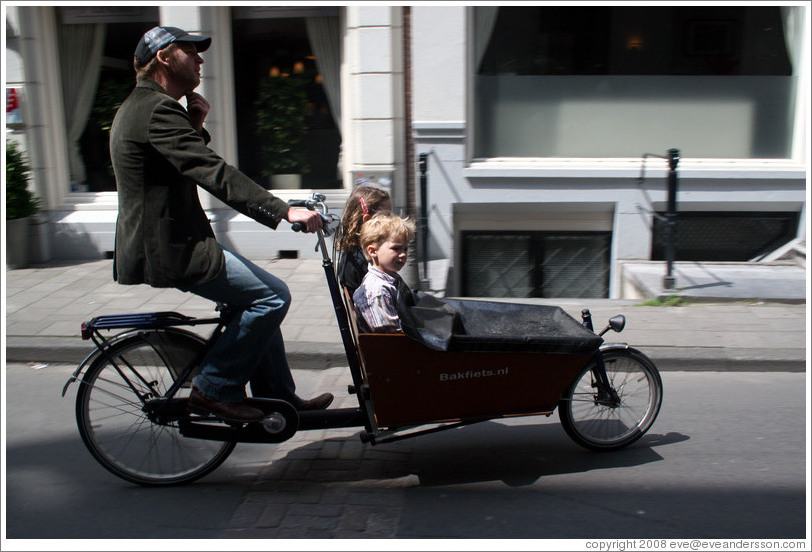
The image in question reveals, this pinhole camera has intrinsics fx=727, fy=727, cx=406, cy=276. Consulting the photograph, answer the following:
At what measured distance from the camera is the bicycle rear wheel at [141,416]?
11.1 feet

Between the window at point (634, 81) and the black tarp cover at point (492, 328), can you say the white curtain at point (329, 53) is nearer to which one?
the window at point (634, 81)

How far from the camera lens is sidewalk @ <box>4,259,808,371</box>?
205 inches

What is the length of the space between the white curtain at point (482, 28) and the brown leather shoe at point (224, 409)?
5957 millimetres

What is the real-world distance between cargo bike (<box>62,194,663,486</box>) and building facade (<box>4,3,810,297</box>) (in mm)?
4257

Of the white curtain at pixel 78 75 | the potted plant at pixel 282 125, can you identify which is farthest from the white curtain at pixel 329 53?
the white curtain at pixel 78 75

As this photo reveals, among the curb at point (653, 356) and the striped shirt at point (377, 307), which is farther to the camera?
the curb at point (653, 356)

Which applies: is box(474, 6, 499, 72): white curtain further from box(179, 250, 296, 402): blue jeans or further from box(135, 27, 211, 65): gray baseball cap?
box(179, 250, 296, 402): blue jeans

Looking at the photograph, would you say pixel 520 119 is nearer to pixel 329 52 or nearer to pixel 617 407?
pixel 329 52

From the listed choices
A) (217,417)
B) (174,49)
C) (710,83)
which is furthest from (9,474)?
(710,83)

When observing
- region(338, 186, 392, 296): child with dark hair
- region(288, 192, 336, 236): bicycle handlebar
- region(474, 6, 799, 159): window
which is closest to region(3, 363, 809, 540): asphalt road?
region(338, 186, 392, 296): child with dark hair

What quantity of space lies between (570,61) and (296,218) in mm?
6244

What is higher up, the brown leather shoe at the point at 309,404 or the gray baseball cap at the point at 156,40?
the gray baseball cap at the point at 156,40

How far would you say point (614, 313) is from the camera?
6.20 meters

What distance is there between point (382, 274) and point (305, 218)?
1.59ft
